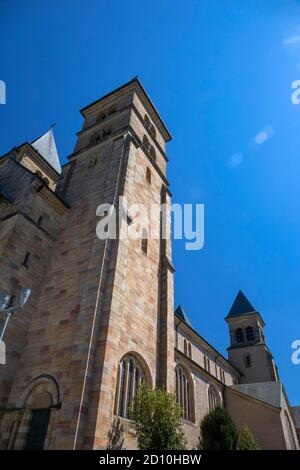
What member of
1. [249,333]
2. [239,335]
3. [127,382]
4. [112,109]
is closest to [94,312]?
[127,382]

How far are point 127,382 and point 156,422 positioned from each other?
2212 millimetres

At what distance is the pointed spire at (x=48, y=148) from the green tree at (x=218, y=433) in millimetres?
23083

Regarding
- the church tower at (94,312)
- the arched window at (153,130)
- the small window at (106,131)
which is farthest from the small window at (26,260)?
the arched window at (153,130)

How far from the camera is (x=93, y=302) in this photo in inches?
465

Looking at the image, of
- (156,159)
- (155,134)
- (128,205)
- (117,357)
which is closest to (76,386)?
(117,357)

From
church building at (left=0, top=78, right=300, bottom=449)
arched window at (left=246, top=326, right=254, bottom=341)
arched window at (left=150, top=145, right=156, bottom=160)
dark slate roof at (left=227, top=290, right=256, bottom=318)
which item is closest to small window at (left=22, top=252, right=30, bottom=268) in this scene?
church building at (left=0, top=78, right=300, bottom=449)

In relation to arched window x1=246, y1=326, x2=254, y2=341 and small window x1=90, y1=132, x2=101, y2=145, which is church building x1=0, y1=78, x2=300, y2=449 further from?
arched window x1=246, y1=326, x2=254, y2=341

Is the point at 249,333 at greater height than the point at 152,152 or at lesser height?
lesser

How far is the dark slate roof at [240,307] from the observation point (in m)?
47.9

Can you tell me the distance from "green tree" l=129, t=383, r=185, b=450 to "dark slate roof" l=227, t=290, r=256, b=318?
129 ft

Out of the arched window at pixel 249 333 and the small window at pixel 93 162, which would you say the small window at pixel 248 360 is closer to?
the arched window at pixel 249 333

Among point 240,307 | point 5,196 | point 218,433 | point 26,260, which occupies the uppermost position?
point 240,307

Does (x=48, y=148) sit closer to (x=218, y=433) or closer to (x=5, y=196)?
(x=5, y=196)
